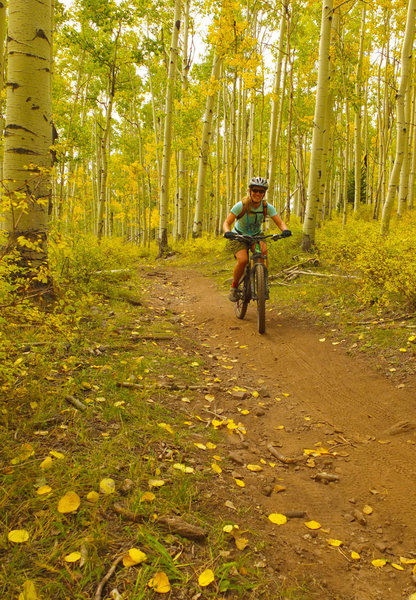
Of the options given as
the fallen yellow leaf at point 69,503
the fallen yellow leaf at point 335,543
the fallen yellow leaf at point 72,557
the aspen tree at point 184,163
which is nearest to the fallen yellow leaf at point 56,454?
the fallen yellow leaf at point 69,503

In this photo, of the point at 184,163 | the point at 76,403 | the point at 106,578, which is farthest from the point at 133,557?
the point at 184,163

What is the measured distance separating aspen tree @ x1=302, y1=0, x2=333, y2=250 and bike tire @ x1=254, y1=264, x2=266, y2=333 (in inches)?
169

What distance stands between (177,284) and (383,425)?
759 centimetres

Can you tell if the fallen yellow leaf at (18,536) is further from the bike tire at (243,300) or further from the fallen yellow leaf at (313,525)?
the bike tire at (243,300)

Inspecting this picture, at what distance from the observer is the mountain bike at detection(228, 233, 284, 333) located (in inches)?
229

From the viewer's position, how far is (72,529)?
67.6 inches

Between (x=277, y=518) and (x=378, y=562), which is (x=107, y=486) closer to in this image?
(x=277, y=518)

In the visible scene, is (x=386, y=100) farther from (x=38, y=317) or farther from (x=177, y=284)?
(x=38, y=317)

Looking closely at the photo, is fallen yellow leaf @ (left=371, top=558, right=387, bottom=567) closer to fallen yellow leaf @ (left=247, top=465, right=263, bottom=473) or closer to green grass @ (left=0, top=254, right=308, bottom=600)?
green grass @ (left=0, top=254, right=308, bottom=600)

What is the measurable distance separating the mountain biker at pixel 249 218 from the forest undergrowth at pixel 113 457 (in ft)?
6.28

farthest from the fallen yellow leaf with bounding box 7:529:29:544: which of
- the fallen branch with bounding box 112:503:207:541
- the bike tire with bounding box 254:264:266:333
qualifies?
the bike tire with bounding box 254:264:266:333

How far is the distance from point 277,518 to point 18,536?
56.8 inches

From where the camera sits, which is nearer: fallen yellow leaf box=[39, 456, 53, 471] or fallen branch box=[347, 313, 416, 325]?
fallen yellow leaf box=[39, 456, 53, 471]

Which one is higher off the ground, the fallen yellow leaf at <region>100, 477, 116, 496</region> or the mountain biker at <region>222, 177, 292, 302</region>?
the mountain biker at <region>222, 177, 292, 302</region>
